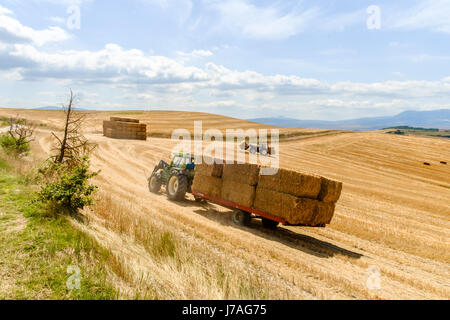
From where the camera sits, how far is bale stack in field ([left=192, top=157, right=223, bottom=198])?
12117mm

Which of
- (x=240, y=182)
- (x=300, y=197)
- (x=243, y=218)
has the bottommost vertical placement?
(x=243, y=218)

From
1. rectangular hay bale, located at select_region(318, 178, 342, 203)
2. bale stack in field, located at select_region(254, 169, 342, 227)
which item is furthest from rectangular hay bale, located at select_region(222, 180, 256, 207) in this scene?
rectangular hay bale, located at select_region(318, 178, 342, 203)

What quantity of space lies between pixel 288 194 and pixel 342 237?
8.38 ft

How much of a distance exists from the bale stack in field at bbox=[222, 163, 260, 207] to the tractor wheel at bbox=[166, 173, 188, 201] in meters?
2.44

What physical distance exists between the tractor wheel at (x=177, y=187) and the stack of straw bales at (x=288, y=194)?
2895 mm

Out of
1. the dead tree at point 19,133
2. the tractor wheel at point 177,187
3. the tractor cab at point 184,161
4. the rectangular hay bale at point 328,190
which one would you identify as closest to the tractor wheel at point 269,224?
the rectangular hay bale at point 328,190

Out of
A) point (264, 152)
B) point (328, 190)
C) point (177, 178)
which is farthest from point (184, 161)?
point (264, 152)

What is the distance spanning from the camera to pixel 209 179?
1242cm

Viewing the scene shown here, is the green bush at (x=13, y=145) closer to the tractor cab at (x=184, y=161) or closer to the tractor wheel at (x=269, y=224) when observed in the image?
the tractor cab at (x=184, y=161)

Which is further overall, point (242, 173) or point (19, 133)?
point (19, 133)

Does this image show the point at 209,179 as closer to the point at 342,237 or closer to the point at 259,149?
the point at 342,237

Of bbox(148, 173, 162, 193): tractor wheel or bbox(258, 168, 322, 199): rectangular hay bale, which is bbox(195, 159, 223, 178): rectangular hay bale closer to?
bbox(258, 168, 322, 199): rectangular hay bale
